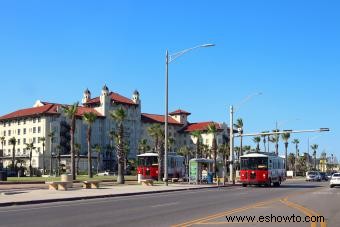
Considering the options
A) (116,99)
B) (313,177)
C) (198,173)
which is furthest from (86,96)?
(198,173)

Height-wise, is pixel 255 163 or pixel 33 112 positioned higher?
pixel 33 112

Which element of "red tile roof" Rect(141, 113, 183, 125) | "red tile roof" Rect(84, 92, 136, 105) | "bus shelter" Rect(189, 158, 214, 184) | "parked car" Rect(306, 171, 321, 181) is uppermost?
"red tile roof" Rect(84, 92, 136, 105)

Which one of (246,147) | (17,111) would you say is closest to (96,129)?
(17,111)

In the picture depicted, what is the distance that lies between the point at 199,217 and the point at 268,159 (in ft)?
108

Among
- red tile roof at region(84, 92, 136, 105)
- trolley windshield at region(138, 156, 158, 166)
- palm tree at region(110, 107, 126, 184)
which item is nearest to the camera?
palm tree at region(110, 107, 126, 184)

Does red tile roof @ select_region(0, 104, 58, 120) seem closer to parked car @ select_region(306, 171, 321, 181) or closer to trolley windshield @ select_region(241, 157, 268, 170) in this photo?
parked car @ select_region(306, 171, 321, 181)

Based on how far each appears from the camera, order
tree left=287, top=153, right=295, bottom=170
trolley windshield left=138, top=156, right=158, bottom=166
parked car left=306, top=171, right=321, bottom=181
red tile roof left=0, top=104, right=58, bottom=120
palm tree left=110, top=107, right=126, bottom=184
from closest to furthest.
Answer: palm tree left=110, top=107, right=126, bottom=184
trolley windshield left=138, top=156, right=158, bottom=166
parked car left=306, top=171, right=321, bottom=181
red tile roof left=0, top=104, right=58, bottom=120
tree left=287, top=153, right=295, bottom=170

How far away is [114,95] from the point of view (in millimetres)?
170250

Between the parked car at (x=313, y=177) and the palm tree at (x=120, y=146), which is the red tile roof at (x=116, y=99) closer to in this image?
the parked car at (x=313, y=177)

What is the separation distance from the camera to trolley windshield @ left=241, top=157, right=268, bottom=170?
5044 cm

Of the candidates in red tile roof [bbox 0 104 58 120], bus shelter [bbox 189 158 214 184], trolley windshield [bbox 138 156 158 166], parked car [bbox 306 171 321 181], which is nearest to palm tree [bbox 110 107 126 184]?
trolley windshield [bbox 138 156 158 166]

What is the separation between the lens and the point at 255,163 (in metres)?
50.8

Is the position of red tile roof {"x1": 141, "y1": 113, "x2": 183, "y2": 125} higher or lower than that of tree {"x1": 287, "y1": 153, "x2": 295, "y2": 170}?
higher

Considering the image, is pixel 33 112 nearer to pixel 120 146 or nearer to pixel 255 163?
pixel 120 146
